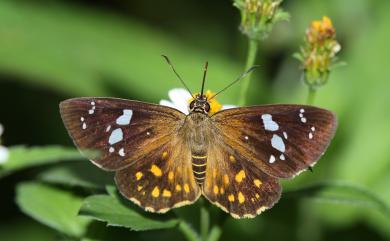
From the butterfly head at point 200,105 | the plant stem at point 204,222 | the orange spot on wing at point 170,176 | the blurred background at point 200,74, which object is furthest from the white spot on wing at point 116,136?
the blurred background at point 200,74

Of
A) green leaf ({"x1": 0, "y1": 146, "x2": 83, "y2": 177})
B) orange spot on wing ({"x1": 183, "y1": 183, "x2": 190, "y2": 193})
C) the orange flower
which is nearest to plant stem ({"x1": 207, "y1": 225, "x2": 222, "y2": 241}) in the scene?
A: orange spot on wing ({"x1": 183, "y1": 183, "x2": 190, "y2": 193})

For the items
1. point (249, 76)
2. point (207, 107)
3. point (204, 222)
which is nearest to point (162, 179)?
point (204, 222)

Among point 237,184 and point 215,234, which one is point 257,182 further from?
point 215,234

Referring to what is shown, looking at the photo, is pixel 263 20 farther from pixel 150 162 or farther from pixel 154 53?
pixel 154 53

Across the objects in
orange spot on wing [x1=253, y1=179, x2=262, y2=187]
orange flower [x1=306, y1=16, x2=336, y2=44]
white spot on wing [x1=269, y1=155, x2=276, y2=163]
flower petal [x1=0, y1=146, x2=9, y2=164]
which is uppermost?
orange flower [x1=306, y1=16, x2=336, y2=44]

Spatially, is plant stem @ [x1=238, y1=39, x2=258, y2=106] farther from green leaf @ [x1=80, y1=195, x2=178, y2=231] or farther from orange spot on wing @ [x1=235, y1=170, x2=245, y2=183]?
green leaf @ [x1=80, y1=195, x2=178, y2=231]

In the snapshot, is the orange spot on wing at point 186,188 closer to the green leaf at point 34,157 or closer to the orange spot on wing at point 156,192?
the orange spot on wing at point 156,192

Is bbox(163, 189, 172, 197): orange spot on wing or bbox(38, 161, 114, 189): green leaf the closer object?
bbox(163, 189, 172, 197): orange spot on wing

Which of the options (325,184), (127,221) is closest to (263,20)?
(325,184)

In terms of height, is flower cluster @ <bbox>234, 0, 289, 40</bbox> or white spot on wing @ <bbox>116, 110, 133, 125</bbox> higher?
flower cluster @ <bbox>234, 0, 289, 40</bbox>
